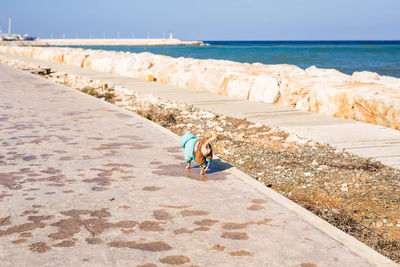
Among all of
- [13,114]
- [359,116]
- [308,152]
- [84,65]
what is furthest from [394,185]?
[84,65]

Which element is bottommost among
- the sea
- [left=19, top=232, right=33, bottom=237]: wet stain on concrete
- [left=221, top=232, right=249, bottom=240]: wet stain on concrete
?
[left=19, top=232, right=33, bottom=237]: wet stain on concrete

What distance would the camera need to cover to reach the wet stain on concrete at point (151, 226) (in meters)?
3.28

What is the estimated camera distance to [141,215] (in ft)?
11.6

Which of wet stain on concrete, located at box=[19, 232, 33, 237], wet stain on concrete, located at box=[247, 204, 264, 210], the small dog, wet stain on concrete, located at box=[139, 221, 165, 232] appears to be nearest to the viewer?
wet stain on concrete, located at box=[19, 232, 33, 237]

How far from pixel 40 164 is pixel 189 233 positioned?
2345mm

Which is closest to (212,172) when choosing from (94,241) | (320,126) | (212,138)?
(212,138)

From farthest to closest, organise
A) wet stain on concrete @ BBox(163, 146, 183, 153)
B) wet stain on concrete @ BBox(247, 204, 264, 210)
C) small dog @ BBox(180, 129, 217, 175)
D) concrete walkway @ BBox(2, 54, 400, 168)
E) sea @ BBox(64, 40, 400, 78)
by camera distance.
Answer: sea @ BBox(64, 40, 400, 78) < concrete walkway @ BBox(2, 54, 400, 168) < wet stain on concrete @ BBox(163, 146, 183, 153) < small dog @ BBox(180, 129, 217, 175) < wet stain on concrete @ BBox(247, 204, 264, 210)

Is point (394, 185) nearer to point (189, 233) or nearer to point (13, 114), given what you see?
point (189, 233)

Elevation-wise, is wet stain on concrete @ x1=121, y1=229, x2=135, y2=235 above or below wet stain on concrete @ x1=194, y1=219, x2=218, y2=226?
below

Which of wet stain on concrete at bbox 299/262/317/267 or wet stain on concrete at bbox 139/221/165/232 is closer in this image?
wet stain on concrete at bbox 299/262/317/267

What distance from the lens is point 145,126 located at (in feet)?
23.2

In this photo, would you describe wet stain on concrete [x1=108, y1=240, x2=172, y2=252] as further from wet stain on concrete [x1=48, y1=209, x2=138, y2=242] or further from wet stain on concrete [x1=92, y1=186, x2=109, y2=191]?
wet stain on concrete [x1=92, y1=186, x2=109, y2=191]

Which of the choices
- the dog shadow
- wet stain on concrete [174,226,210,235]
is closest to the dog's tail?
the dog shadow

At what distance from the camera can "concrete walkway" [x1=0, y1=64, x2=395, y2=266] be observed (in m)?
2.89
